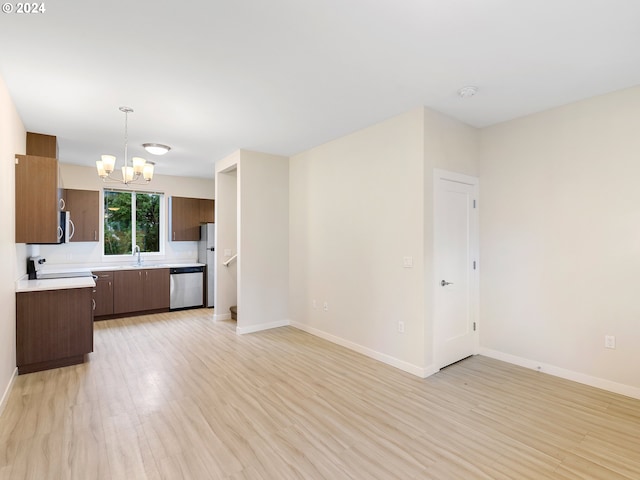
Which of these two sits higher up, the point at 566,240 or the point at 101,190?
the point at 101,190

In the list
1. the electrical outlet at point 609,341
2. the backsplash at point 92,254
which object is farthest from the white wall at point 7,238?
the electrical outlet at point 609,341

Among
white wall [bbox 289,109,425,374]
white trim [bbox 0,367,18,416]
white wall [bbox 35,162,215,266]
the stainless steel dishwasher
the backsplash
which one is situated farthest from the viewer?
the stainless steel dishwasher

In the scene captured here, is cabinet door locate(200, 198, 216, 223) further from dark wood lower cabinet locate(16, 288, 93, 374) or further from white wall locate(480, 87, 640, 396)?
white wall locate(480, 87, 640, 396)

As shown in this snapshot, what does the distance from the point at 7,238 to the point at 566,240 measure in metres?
5.34

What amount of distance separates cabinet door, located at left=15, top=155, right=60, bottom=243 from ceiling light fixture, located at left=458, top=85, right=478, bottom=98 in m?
4.22

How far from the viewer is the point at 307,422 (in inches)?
98.0

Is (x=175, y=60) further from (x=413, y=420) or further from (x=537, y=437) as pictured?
(x=537, y=437)

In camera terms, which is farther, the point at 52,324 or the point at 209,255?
the point at 209,255

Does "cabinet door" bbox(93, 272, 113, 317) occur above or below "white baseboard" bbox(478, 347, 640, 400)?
above

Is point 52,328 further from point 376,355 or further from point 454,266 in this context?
point 454,266

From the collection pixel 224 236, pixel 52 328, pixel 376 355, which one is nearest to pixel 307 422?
pixel 376 355

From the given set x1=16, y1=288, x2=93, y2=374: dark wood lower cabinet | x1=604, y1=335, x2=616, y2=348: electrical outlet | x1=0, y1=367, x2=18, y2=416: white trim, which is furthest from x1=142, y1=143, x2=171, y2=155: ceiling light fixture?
x1=604, y1=335, x2=616, y2=348: electrical outlet

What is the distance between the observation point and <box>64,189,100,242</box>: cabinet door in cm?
571

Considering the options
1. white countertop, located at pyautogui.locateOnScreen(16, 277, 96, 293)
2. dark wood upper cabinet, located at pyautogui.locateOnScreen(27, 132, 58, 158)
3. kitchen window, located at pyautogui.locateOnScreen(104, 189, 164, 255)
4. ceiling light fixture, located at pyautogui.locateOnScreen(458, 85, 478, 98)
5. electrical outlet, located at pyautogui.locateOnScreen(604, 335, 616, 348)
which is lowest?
electrical outlet, located at pyautogui.locateOnScreen(604, 335, 616, 348)
